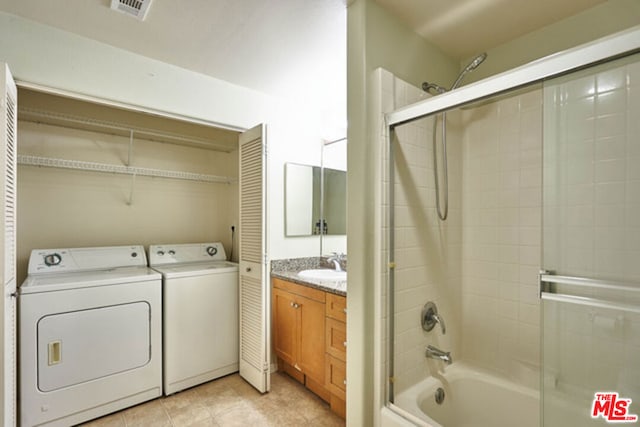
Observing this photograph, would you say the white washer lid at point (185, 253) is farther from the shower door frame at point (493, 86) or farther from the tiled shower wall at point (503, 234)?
the tiled shower wall at point (503, 234)

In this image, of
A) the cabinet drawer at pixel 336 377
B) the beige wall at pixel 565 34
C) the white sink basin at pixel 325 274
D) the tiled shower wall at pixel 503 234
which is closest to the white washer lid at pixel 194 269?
the white sink basin at pixel 325 274

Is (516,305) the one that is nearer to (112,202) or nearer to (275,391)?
(275,391)

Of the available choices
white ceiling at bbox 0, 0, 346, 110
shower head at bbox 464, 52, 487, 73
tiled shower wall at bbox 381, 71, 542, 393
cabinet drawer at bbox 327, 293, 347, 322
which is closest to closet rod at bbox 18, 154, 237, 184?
white ceiling at bbox 0, 0, 346, 110

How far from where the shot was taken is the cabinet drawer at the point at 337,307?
1.89m

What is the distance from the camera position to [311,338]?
2166 mm

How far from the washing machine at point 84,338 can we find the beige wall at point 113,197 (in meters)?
0.32

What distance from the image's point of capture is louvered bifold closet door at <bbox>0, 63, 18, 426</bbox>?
1.43 metres

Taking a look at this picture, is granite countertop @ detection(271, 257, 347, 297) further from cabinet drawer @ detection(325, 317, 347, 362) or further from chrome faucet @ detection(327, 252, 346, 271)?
cabinet drawer @ detection(325, 317, 347, 362)

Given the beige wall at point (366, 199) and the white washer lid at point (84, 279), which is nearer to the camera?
the beige wall at point (366, 199)

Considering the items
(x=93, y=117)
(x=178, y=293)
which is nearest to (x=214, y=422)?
(x=178, y=293)

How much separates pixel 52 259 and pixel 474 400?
2944 mm

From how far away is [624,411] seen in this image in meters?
1.11

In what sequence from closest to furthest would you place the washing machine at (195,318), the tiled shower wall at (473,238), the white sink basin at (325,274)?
the tiled shower wall at (473,238), the washing machine at (195,318), the white sink basin at (325,274)

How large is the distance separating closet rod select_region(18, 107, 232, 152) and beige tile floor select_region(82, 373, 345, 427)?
209 centimetres
